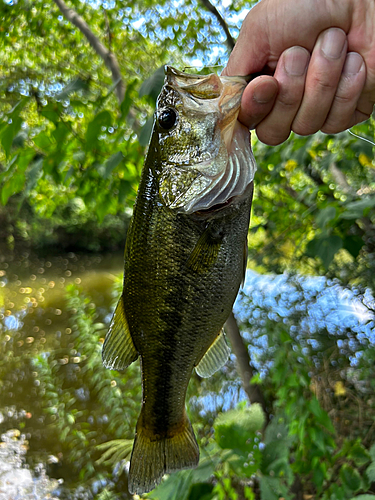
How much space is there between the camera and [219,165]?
47.3 inches

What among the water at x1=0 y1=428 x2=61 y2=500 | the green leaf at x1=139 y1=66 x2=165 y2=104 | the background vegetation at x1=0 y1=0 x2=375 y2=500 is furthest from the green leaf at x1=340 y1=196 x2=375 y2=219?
the water at x1=0 y1=428 x2=61 y2=500

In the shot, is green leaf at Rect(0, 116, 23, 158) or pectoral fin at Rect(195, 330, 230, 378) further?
green leaf at Rect(0, 116, 23, 158)

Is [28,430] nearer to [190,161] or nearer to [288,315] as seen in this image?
[288,315]

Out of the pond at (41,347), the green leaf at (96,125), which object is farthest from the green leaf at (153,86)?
the pond at (41,347)

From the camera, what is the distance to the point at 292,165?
3.82m

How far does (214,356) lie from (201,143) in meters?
0.79

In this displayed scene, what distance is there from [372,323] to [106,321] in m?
6.01

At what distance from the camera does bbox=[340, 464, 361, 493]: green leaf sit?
2.46 metres

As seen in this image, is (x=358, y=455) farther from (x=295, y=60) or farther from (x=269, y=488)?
(x=295, y=60)

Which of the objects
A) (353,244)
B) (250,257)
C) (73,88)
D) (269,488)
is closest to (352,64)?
(353,244)

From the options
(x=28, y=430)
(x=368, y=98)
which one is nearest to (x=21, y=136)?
(x=368, y=98)

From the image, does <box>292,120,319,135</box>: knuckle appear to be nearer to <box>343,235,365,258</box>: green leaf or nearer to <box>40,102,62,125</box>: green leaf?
<box>343,235,365,258</box>: green leaf

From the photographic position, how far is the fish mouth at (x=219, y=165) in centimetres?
118

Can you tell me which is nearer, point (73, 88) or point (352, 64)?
point (352, 64)
